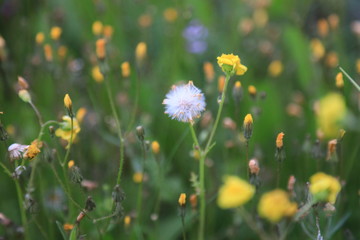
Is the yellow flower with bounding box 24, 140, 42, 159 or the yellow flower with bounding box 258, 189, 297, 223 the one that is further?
the yellow flower with bounding box 24, 140, 42, 159

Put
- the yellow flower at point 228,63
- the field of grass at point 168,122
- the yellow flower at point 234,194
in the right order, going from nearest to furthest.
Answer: the yellow flower at point 234,194, the yellow flower at point 228,63, the field of grass at point 168,122

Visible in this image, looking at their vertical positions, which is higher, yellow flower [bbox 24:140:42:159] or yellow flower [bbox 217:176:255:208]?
yellow flower [bbox 24:140:42:159]

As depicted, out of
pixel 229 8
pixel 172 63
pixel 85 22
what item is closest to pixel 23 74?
pixel 85 22

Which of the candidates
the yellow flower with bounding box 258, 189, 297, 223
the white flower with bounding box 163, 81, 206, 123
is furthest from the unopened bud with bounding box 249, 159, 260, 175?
the yellow flower with bounding box 258, 189, 297, 223

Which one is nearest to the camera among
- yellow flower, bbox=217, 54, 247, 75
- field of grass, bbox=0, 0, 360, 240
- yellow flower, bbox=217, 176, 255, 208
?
yellow flower, bbox=217, 176, 255, 208

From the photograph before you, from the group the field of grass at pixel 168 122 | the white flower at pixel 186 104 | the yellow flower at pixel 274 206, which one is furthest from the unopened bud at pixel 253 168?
the yellow flower at pixel 274 206

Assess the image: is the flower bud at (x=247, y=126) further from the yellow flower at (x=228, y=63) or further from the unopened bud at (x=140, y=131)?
the unopened bud at (x=140, y=131)

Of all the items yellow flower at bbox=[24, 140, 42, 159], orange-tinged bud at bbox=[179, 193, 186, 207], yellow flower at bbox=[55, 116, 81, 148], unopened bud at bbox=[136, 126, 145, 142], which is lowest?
orange-tinged bud at bbox=[179, 193, 186, 207]

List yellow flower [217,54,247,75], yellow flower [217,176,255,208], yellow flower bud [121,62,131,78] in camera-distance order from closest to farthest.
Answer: yellow flower [217,176,255,208]
yellow flower [217,54,247,75]
yellow flower bud [121,62,131,78]

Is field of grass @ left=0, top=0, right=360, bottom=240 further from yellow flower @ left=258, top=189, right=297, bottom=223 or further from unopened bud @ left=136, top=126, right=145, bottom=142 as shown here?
yellow flower @ left=258, top=189, right=297, bottom=223
